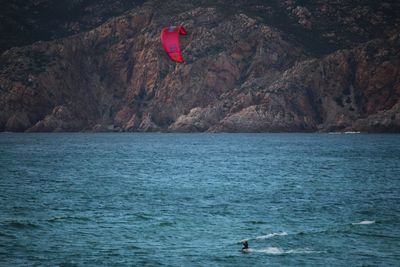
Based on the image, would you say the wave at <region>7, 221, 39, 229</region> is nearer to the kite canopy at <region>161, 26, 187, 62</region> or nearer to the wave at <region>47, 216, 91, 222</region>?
the wave at <region>47, 216, 91, 222</region>

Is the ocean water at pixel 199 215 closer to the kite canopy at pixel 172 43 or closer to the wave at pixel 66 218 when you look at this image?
the wave at pixel 66 218

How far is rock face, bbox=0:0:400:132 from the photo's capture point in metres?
170

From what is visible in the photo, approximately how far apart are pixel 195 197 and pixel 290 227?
15619 mm

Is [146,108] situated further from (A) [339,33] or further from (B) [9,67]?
(A) [339,33]

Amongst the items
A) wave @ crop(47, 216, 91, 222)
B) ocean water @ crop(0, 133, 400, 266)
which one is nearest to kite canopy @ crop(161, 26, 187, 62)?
ocean water @ crop(0, 133, 400, 266)

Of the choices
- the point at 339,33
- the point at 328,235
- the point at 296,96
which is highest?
the point at 339,33

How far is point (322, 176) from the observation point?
243ft

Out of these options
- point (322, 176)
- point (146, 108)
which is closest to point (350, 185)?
point (322, 176)

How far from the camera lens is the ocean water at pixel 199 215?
115ft

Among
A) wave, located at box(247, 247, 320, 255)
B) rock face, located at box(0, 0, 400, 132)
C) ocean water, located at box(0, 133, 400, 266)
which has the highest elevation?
rock face, located at box(0, 0, 400, 132)

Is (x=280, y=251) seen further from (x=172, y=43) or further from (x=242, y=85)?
(x=242, y=85)

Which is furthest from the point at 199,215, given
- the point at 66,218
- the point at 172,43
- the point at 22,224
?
the point at 172,43

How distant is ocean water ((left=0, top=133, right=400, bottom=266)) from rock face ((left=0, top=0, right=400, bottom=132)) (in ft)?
275

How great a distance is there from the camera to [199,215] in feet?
152
